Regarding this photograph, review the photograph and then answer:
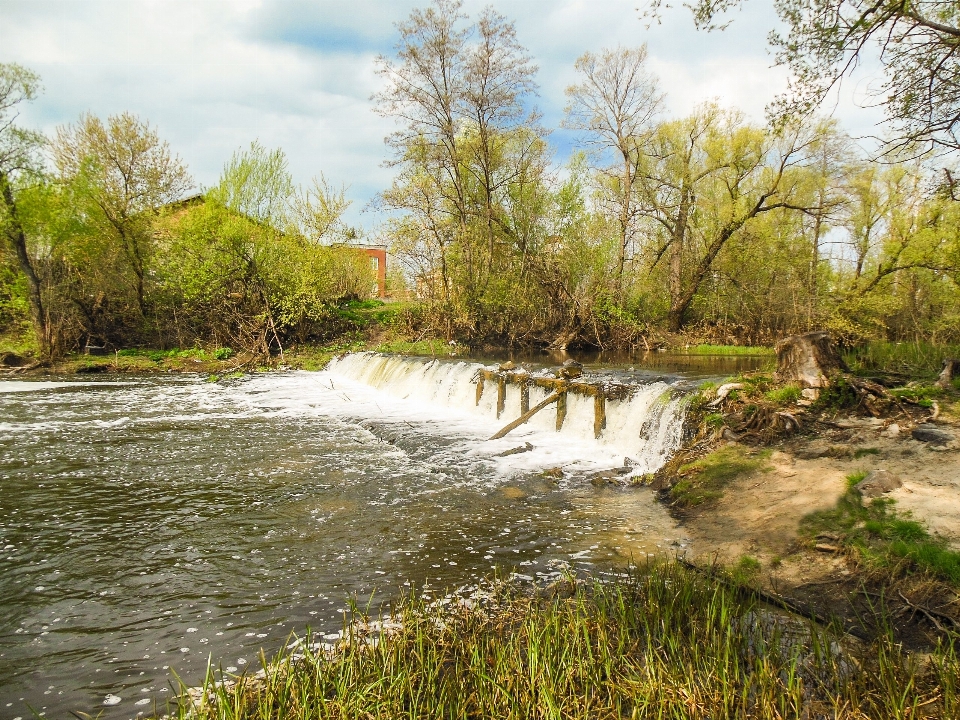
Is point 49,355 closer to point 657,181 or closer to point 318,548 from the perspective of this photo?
point 318,548

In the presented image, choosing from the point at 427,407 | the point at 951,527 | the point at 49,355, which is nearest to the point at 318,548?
the point at 951,527

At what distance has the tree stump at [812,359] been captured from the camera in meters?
8.86

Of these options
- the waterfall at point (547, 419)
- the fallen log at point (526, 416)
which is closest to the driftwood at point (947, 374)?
the waterfall at point (547, 419)

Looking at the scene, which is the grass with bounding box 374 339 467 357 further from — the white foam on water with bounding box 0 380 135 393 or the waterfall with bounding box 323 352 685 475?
the white foam on water with bounding box 0 380 135 393

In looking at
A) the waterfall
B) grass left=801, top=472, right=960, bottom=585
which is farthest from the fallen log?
grass left=801, top=472, right=960, bottom=585

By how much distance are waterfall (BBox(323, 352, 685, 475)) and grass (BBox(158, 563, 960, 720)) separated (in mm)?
5017

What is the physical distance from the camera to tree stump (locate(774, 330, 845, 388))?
8.86m

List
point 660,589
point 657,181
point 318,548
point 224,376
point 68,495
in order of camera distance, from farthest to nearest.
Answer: point 657,181 < point 224,376 < point 68,495 < point 318,548 < point 660,589

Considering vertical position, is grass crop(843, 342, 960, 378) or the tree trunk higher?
the tree trunk

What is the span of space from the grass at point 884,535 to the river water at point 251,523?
1.55m

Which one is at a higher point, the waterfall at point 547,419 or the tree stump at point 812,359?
the tree stump at point 812,359

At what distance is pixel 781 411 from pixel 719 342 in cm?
1852

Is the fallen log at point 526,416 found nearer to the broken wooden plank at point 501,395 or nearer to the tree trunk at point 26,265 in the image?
the broken wooden plank at point 501,395

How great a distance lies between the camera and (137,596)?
4.85 meters
